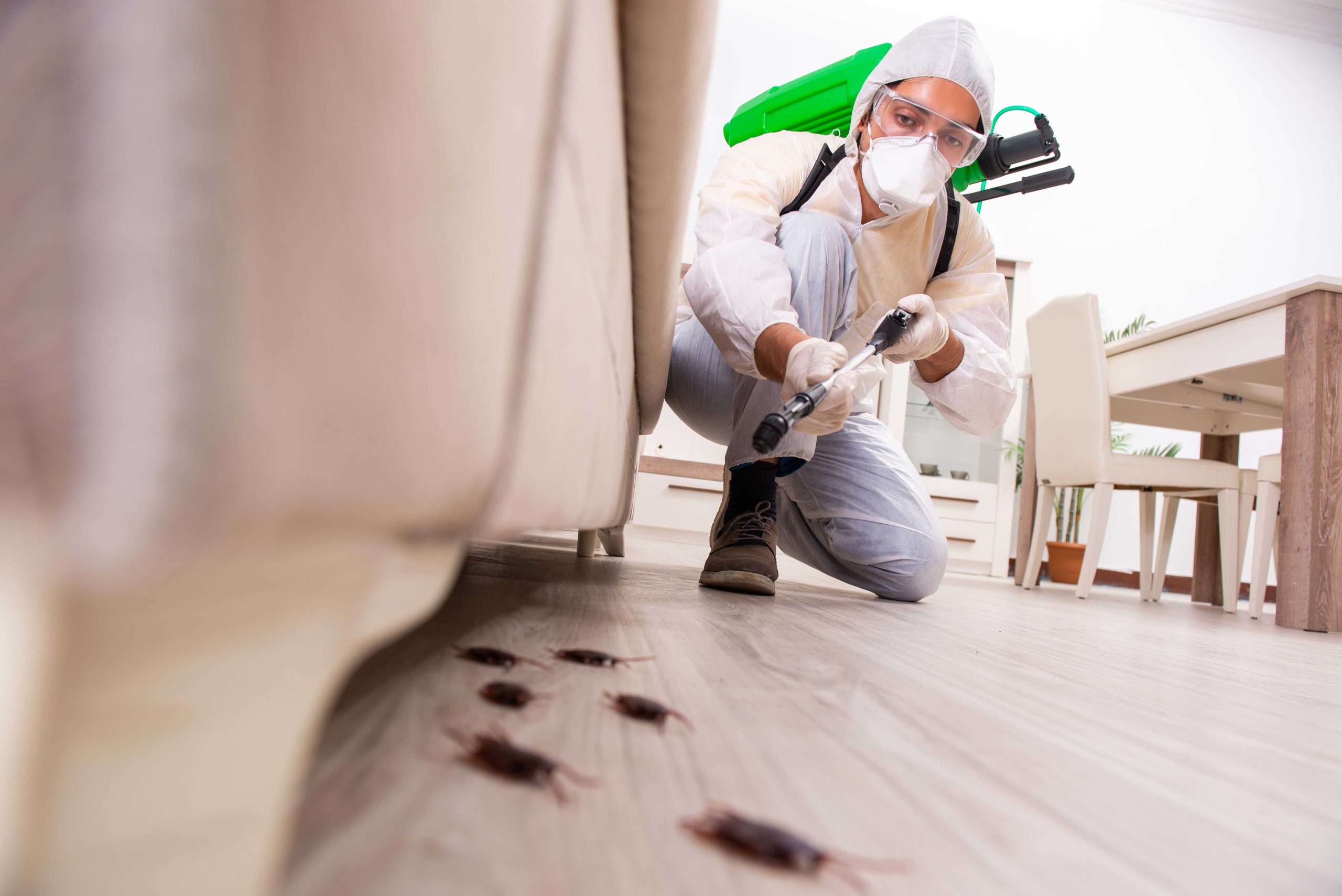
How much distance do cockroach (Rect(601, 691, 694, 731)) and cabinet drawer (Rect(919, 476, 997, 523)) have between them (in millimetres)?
3236

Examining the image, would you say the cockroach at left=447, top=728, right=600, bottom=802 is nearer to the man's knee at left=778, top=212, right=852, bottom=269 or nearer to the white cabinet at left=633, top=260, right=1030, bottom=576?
the man's knee at left=778, top=212, right=852, bottom=269

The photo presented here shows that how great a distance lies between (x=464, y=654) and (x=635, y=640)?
16cm

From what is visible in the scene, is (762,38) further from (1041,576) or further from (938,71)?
(938,71)

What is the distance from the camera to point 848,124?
185 cm

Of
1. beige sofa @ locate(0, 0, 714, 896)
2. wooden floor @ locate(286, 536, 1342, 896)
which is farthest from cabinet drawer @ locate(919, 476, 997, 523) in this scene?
beige sofa @ locate(0, 0, 714, 896)

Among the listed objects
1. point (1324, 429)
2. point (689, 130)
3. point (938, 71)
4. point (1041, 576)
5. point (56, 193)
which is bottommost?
point (1041, 576)

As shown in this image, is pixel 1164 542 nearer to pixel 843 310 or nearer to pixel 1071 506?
pixel 1071 506

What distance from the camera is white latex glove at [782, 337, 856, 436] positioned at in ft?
2.87

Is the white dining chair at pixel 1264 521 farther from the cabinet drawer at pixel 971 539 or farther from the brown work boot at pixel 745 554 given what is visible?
the brown work boot at pixel 745 554

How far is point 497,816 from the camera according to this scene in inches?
9.0

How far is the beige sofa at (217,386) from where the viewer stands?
0.11 m

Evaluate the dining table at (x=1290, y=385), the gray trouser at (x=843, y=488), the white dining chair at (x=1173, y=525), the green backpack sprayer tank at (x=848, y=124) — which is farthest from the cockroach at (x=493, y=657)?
the white dining chair at (x=1173, y=525)

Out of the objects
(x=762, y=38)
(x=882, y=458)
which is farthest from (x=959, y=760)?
(x=762, y=38)

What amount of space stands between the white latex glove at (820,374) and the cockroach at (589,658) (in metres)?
0.49
